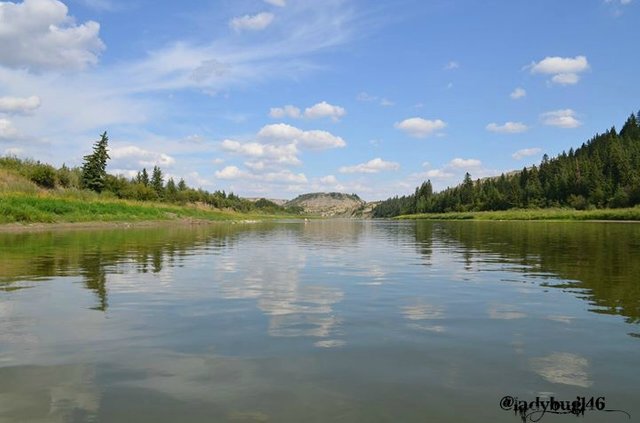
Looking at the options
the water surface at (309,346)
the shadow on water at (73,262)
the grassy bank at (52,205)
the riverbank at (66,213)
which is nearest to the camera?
the water surface at (309,346)

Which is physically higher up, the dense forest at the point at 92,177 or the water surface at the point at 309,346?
the dense forest at the point at 92,177

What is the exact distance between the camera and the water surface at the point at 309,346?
20.1 ft

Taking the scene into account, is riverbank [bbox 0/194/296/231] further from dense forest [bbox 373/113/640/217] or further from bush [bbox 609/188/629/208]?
dense forest [bbox 373/113/640/217]

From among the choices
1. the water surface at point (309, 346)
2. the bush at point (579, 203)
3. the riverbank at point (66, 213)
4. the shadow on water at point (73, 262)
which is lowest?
the water surface at point (309, 346)

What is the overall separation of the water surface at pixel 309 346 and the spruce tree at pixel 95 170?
251 ft

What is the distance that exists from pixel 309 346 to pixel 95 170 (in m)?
92.0

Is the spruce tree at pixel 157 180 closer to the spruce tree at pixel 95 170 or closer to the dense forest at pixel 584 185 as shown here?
the spruce tree at pixel 95 170

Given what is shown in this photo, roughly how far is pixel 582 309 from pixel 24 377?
39.2ft

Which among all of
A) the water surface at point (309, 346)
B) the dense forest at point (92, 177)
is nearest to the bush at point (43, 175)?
the dense forest at point (92, 177)

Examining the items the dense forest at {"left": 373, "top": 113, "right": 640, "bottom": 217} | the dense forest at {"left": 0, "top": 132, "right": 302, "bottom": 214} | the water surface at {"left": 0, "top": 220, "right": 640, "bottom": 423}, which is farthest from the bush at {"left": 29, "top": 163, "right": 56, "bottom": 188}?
the dense forest at {"left": 373, "top": 113, "right": 640, "bottom": 217}

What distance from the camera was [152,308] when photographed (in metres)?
12.1

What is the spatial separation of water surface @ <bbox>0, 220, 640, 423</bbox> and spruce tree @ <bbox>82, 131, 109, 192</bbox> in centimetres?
7665

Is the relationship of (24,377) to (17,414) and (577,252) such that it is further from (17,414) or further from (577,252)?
(577,252)

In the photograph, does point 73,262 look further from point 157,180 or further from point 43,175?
point 157,180
